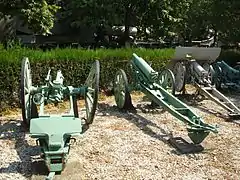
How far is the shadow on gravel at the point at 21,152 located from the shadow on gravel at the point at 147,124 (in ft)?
6.49

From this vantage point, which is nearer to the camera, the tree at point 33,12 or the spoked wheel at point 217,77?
the tree at point 33,12

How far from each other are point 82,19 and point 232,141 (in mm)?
10142

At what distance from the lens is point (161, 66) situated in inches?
438

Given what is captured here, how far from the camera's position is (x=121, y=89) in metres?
8.76

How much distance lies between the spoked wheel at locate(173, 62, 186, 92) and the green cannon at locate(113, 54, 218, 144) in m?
0.56

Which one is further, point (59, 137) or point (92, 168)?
point (92, 168)

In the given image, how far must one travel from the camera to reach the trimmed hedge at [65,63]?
27.3 feet

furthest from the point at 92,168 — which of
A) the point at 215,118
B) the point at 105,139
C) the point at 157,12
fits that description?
the point at 157,12

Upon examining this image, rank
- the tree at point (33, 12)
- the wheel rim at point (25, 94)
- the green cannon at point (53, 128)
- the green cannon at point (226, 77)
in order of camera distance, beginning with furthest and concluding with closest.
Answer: the green cannon at point (226, 77), the tree at point (33, 12), the wheel rim at point (25, 94), the green cannon at point (53, 128)

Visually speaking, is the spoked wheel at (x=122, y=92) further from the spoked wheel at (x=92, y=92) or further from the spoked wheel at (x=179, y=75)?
the spoked wheel at (x=179, y=75)

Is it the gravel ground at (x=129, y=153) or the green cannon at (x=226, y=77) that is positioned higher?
the green cannon at (x=226, y=77)

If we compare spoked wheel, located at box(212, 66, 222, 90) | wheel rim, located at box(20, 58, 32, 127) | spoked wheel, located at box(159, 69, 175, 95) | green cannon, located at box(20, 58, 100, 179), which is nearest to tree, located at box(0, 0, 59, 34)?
spoked wheel, located at box(159, 69, 175, 95)

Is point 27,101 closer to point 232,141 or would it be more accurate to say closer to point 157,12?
point 232,141

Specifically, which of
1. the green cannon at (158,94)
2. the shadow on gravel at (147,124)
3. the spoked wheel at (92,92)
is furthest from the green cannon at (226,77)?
the spoked wheel at (92,92)
